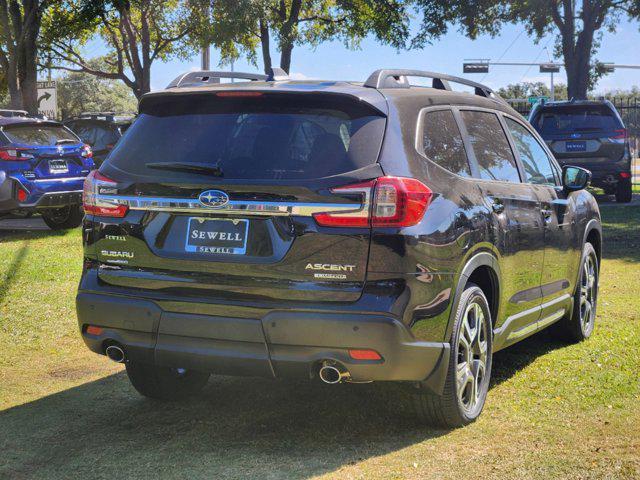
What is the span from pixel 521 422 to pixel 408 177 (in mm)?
1584

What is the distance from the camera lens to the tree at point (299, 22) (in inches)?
1139

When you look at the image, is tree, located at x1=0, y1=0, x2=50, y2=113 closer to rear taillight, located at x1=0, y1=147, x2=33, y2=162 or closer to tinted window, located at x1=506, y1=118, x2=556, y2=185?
rear taillight, located at x1=0, y1=147, x2=33, y2=162

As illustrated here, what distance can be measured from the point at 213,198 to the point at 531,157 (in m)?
2.77

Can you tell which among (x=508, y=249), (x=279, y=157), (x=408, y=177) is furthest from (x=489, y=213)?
(x=279, y=157)

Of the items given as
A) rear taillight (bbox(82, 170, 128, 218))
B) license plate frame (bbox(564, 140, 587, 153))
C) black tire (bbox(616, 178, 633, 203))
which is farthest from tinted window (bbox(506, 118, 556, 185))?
black tire (bbox(616, 178, 633, 203))

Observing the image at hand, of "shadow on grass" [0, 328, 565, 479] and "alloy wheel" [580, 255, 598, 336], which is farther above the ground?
"alloy wheel" [580, 255, 598, 336]

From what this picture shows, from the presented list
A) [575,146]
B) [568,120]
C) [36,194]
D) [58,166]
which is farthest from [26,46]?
[575,146]

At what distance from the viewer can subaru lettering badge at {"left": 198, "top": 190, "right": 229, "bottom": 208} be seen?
457 cm

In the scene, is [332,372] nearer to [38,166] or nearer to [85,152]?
[38,166]

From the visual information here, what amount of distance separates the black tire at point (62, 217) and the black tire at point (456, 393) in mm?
11695

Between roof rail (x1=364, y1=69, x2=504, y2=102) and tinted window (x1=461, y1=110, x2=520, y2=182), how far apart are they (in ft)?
0.67

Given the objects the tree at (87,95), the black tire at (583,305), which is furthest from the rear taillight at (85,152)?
the tree at (87,95)

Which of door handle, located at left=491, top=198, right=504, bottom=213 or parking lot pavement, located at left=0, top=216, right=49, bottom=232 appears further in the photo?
parking lot pavement, located at left=0, top=216, right=49, bottom=232

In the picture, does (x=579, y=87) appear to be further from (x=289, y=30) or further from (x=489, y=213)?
(x=489, y=213)
